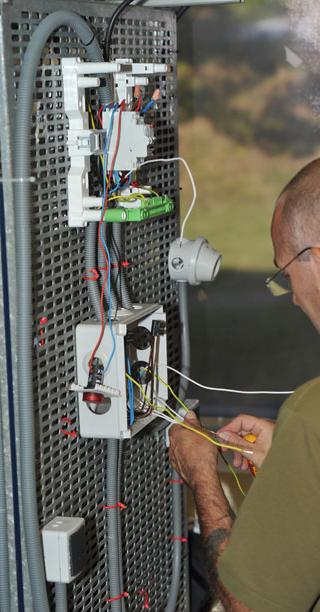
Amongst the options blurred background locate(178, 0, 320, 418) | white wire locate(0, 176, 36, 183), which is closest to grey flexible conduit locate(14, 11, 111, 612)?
white wire locate(0, 176, 36, 183)

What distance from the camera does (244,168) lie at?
4.52m

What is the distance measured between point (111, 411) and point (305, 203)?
656 mm

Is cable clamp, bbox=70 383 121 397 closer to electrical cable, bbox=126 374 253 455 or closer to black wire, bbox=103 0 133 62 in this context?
electrical cable, bbox=126 374 253 455

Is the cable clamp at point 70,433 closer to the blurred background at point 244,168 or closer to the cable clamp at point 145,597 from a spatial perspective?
the cable clamp at point 145,597

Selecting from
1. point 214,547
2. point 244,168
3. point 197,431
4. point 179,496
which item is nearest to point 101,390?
point 197,431

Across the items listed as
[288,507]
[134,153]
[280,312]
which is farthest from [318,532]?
[280,312]

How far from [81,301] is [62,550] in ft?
1.84

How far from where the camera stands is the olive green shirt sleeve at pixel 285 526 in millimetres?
1748

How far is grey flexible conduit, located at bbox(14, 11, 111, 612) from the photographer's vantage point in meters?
1.87

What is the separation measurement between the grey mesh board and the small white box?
0.18 feet

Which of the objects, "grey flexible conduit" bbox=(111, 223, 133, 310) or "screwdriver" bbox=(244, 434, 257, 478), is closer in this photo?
"grey flexible conduit" bbox=(111, 223, 133, 310)

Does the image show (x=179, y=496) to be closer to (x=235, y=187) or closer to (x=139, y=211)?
(x=139, y=211)

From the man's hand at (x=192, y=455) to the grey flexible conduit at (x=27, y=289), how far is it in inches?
16.0

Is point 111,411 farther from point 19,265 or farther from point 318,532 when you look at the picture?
point 318,532
